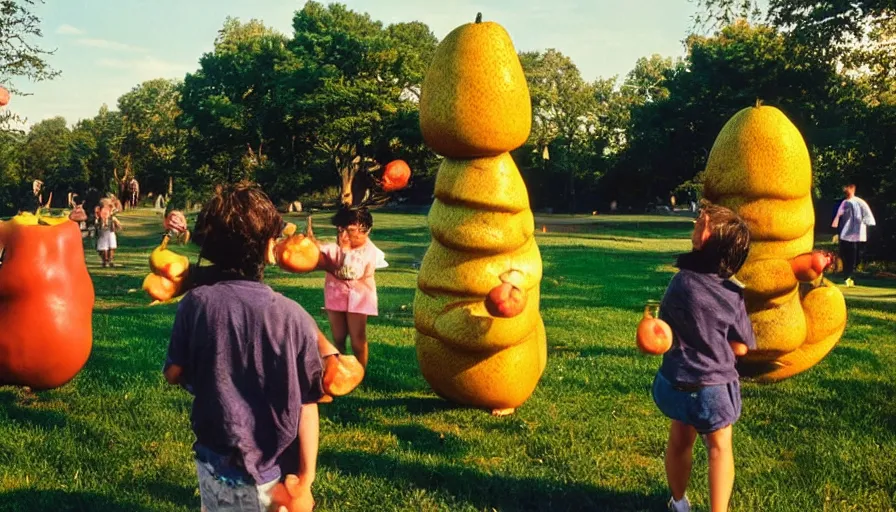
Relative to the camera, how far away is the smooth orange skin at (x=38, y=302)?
4.00 meters

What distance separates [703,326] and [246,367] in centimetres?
223

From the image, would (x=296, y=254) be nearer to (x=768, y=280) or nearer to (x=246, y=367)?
(x=246, y=367)

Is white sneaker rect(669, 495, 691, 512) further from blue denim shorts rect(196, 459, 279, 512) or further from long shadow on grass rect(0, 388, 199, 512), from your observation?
long shadow on grass rect(0, 388, 199, 512)

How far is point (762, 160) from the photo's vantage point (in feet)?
16.4

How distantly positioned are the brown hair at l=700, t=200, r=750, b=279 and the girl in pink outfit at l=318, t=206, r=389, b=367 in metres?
3.17

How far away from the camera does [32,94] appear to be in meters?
18.9

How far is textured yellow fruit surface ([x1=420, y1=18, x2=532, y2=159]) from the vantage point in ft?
16.6

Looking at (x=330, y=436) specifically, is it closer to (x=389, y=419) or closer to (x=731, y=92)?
(x=389, y=419)

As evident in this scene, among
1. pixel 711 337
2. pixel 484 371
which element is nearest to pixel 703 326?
pixel 711 337

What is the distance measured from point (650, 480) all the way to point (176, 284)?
3.16 meters

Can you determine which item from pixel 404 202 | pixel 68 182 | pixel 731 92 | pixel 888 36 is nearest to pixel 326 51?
pixel 404 202

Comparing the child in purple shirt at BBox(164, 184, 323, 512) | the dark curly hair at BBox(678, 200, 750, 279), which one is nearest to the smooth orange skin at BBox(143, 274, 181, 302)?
the child in purple shirt at BBox(164, 184, 323, 512)

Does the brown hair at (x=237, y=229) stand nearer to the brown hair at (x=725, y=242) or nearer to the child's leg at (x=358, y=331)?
the brown hair at (x=725, y=242)

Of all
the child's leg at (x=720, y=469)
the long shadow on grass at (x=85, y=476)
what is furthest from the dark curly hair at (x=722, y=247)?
the long shadow on grass at (x=85, y=476)
